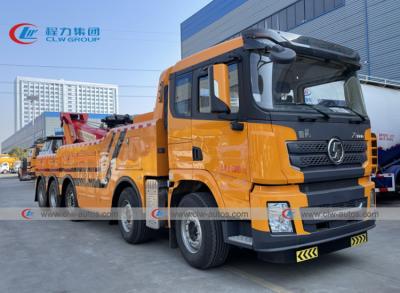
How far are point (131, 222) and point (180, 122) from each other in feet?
7.17

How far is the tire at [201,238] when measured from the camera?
15.6ft

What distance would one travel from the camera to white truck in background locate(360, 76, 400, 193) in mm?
9617

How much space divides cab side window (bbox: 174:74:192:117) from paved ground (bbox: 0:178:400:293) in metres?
2.12

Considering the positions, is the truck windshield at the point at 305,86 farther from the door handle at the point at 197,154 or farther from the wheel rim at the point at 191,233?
the wheel rim at the point at 191,233

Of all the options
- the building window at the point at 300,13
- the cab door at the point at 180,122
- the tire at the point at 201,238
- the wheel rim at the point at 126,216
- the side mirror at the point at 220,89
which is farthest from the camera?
the building window at the point at 300,13

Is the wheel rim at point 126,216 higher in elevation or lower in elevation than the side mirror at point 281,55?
lower

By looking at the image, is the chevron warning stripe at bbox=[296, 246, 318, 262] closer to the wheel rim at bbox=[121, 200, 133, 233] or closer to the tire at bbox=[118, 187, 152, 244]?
the tire at bbox=[118, 187, 152, 244]

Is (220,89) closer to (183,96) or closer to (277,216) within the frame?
(183,96)

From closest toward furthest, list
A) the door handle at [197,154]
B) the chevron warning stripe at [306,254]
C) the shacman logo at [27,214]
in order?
1. the chevron warning stripe at [306,254]
2. the door handle at [197,154]
3. the shacman logo at [27,214]

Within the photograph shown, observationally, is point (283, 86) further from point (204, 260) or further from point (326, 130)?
point (204, 260)

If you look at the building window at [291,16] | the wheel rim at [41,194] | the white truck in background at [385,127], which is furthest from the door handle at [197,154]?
the building window at [291,16]

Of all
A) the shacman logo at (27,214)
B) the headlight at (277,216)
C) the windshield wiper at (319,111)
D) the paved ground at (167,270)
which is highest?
the windshield wiper at (319,111)

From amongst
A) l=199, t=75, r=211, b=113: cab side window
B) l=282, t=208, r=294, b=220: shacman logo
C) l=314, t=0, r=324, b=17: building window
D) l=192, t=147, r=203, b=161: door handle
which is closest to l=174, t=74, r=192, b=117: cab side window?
l=199, t=75, r=211, b=113: cab side window

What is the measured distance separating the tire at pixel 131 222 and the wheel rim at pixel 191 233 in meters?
1.19
